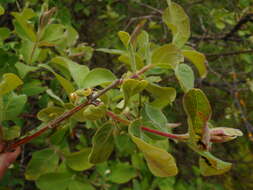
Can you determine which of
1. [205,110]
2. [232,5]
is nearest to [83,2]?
[232,5]

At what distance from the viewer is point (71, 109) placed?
58 cm

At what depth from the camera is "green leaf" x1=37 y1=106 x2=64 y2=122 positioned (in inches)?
25.9

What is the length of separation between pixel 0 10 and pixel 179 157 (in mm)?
1877

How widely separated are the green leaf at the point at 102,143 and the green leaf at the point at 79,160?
24 cm

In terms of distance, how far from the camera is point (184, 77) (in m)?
0.55

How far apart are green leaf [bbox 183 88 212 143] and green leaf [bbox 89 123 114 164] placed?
0.61ft

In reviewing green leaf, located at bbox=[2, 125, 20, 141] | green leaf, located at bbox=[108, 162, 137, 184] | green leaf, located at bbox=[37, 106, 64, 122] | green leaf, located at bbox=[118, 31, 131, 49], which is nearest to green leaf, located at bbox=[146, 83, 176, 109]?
green leaf, located at bbox=[118, 31, 131, 49]

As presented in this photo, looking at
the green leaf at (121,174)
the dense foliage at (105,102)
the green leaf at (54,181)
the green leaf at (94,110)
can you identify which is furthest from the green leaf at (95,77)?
the green leaf at (121,174)

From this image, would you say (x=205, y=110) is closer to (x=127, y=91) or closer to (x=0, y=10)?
(x=127, y=91)

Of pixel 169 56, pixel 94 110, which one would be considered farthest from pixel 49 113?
pixel 169 56

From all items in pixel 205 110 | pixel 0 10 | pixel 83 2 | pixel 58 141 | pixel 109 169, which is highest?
pixel 0 10

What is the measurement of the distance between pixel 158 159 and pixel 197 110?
99 millimetres

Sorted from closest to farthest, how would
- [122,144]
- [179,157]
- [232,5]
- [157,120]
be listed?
[157,120], [122,144], [232,5], [179,157]

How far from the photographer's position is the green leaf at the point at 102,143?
0.57 metres
